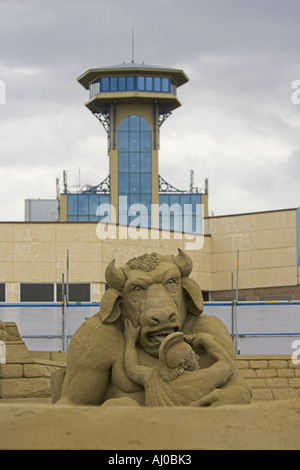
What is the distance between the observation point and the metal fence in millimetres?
18766

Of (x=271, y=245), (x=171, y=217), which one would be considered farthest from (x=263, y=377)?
(x=171, y=217)

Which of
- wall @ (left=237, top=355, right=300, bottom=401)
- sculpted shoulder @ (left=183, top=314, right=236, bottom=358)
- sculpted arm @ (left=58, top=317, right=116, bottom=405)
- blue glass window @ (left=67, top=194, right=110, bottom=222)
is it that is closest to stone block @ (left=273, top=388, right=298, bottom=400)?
wall @ (left=237, top=355, right=300, bottom=401)

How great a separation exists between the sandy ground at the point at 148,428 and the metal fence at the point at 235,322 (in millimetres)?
13634

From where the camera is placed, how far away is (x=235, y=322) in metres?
18.6

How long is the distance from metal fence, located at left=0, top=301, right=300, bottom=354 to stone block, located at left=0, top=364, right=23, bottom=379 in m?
4.59

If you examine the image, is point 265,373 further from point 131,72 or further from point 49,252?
point 131,72

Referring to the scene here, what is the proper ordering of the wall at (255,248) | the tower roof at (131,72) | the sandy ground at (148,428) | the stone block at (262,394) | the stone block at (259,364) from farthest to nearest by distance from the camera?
the tower roof at (131,72), the wall at (255,248), the stone block at (259,364), the stone block at (262,394), the sandy ground at (148,428)

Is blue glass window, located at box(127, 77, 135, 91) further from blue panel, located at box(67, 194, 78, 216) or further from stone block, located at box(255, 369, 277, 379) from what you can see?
stone block, located at box(255, 369, 277, 379)

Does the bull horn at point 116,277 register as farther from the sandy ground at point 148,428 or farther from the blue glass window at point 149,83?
the blue glass window at point 149,83

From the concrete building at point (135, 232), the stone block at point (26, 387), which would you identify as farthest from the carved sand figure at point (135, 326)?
the concrete building at point (135, 232)

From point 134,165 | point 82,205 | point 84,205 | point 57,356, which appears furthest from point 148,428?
point 134,165

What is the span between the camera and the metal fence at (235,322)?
61.6ft

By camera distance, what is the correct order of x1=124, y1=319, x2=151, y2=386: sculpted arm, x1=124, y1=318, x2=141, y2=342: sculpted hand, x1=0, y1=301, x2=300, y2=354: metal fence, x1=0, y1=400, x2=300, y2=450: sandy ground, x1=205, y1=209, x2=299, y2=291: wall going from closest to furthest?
x1=0, y1=400, x2=300, y2=450: sandy ground → x1=124, y1=319, x2=151, y2=386: sculpted arm → x1=124, y1=318, x2=141, y2=342: sculpted hand → x1=0, y1=301, x2=300, y2=354: metal fence → x1=205, y1=209, x2=299, y2=291: wall

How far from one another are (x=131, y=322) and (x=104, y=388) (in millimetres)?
562
